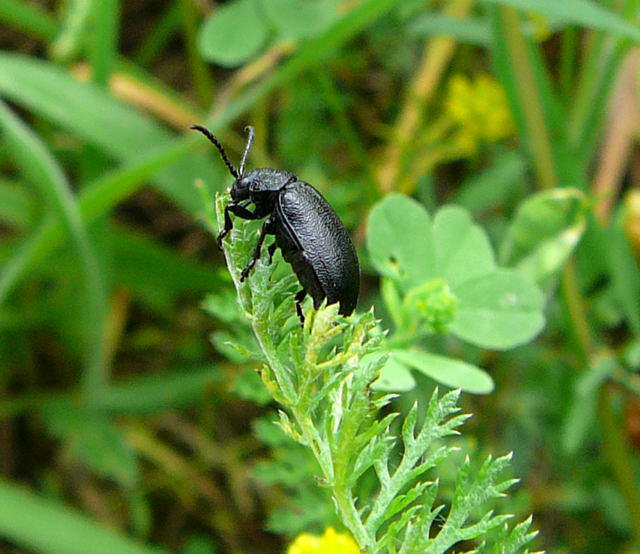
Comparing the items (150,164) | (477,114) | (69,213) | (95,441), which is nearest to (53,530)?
(95,441)

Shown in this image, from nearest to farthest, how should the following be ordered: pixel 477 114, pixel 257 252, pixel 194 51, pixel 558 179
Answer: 1. pixel 257 252
2. pixel 558 179
3. pixel 477 114
4. pixel 194 51

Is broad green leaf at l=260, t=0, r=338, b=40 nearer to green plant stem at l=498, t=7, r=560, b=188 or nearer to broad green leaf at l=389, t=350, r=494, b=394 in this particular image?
green plant stem at l=498, t=7, r=560, b=188

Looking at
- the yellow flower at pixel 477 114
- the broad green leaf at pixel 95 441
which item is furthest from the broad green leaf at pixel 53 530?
the yellow flower at pixel 477 114

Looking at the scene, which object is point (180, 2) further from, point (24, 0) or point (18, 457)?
point (18, 457)

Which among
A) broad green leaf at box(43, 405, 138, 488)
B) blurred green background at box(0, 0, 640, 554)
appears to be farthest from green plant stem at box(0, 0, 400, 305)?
broad green leaf at box(43, 405, 138, 488)

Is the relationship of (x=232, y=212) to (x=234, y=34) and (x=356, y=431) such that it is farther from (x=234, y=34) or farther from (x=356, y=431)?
(x=234, y=34)
